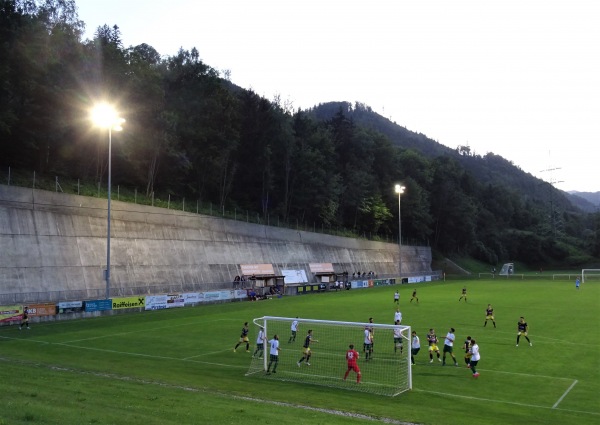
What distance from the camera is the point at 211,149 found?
7969 centimetres

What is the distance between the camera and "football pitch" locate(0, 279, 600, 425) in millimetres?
15070

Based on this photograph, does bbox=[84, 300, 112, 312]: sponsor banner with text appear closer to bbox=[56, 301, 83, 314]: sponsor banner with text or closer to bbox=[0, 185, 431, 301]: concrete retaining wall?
bbox=[56, 301, 83, 314]: sponsor banner with text

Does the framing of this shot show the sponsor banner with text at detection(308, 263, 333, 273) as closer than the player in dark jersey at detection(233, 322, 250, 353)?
No

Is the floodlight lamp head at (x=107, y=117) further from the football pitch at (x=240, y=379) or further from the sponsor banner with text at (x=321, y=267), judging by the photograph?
the sponsor banner with text at (x=321, y=267)

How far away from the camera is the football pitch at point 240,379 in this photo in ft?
49.4

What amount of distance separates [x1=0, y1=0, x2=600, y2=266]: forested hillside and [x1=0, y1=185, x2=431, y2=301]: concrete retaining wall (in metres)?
9.03

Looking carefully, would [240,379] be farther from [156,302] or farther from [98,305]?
[156,302]

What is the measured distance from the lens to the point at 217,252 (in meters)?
63.4

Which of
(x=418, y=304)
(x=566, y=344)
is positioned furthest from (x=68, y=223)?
(x=566, y=344)

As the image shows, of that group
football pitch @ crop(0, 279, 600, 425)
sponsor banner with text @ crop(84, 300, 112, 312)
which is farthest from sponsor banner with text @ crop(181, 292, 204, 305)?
football pitch @ crop(0, 279, 600, 425)

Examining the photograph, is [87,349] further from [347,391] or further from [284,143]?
[284,143]

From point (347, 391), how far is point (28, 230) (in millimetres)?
35160

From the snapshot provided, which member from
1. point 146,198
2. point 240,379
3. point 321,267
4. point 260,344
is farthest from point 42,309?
point 321,267

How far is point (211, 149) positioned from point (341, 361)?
59159 mm
